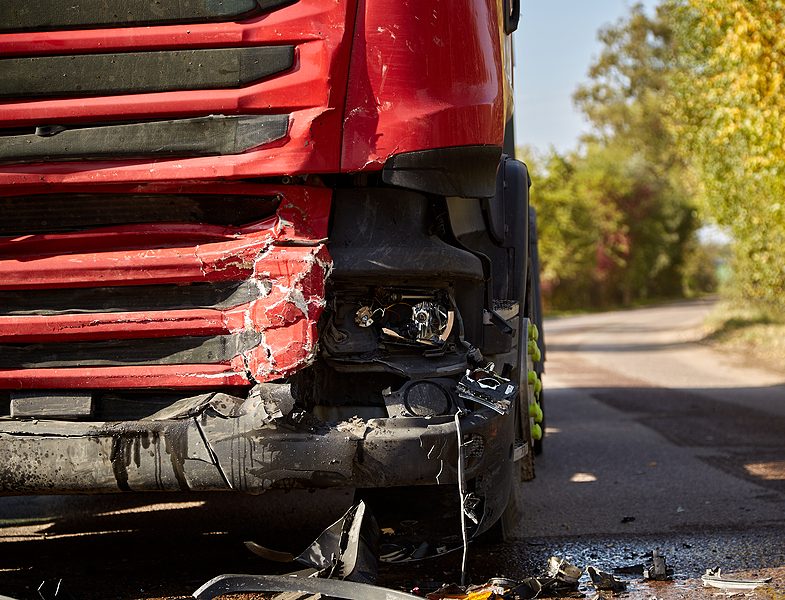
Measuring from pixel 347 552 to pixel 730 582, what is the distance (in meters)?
1.45

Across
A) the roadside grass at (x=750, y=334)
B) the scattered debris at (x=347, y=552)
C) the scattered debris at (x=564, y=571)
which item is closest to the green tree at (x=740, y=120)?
the roadside grass at (x=750, y=334)

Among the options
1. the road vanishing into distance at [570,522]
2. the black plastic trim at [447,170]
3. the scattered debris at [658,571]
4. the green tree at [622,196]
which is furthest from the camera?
the green tree at [622,196]

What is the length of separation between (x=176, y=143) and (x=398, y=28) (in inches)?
32.2

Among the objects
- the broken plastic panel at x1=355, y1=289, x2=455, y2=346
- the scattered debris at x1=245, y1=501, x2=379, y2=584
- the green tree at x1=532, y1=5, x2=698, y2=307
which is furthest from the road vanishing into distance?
the green tree at x1=532, y1=5, x2=698, y2=307

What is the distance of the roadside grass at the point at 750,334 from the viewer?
61.6 ft

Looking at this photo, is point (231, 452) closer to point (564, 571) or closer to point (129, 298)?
point (129, 298)

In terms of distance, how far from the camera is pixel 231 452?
3.30m

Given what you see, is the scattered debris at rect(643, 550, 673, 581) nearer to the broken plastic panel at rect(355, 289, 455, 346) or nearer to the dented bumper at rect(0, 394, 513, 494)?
the dented bumper at rect(0, 394, 513, 494)

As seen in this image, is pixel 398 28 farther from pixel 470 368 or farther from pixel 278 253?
pixel 470 368

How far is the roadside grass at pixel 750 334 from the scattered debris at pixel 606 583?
13.2 m

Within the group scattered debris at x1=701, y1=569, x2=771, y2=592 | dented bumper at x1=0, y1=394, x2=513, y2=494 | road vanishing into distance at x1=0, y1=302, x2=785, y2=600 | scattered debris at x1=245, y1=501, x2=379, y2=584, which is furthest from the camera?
road vanishing into distance at x1=0, y1=302, x2=785, y2=600

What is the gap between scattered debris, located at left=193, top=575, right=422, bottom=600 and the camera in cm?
332

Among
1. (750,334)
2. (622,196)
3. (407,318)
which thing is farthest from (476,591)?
(622,196)

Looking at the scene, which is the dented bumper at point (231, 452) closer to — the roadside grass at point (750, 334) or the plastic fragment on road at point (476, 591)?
the plastic fragment on road at point (476, 591)
